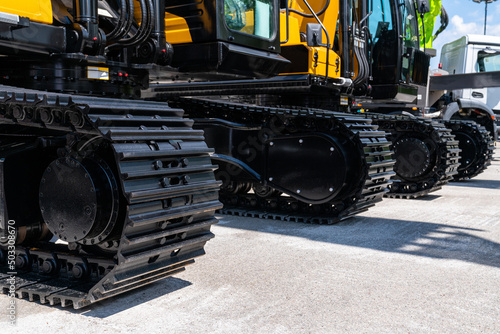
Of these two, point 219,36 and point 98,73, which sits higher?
point 219,36

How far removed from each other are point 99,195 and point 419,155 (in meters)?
6.37

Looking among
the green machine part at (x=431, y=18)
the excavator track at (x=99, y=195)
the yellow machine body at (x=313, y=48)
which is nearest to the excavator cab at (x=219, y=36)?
the excavator track at (x=99, y=195)

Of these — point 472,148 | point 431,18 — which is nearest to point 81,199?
point 472,148

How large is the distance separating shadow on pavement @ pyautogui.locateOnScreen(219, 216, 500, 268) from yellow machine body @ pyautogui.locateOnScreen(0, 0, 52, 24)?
309 cm

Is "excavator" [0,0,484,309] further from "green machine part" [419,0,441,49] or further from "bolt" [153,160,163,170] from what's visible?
"green machine part" [419,0,441,49]

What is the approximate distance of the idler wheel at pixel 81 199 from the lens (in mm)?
3354

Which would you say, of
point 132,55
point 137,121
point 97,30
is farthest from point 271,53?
point 137,121

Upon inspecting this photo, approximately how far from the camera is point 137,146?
3232mm

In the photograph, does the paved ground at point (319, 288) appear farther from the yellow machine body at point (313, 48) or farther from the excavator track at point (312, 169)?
the yellow machine body at point (313, 48)

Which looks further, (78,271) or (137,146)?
(78,271)

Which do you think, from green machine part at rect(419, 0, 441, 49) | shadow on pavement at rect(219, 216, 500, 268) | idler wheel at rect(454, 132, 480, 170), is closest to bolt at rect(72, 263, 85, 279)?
shadow on pavement at rect(219, 216, 500, 268)

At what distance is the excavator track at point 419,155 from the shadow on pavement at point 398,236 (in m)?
2.36

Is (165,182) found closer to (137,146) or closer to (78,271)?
(137,146)

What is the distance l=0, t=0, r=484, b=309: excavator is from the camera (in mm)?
3291
